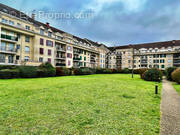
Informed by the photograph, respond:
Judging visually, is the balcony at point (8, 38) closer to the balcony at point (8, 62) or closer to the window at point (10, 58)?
the window at point (10, 58)

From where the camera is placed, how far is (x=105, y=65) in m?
62.3

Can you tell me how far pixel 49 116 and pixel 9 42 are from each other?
2811 cm

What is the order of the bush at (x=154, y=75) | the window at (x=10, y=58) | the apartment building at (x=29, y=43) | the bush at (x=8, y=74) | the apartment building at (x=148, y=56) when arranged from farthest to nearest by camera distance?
the apartment building at (x=148, y=56) < the window at (x=10, y=58) < the apartment building at (x=29, y=43) < the bush at (x=154, y=75) < the bush at (x=8, y=74)

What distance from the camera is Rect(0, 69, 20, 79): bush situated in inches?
663

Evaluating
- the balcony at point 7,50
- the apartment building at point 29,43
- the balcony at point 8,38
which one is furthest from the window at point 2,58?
the balcony at point 8,38

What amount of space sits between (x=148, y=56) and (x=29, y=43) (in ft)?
184

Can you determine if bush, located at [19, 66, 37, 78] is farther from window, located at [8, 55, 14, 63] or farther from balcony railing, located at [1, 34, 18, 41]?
balcony railing, located at [1, 34, 18, 41]

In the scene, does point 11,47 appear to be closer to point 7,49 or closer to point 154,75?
point 7,49

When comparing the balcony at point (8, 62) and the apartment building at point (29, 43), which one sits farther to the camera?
the apartment building at point (29, 43)

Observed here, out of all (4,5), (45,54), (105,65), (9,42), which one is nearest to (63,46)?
(45,54)

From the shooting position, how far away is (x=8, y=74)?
57.0ft

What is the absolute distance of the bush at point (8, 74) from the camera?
16.8 meters

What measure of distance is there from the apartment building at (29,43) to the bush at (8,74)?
5.85m

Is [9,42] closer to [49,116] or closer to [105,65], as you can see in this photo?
[49,116]
